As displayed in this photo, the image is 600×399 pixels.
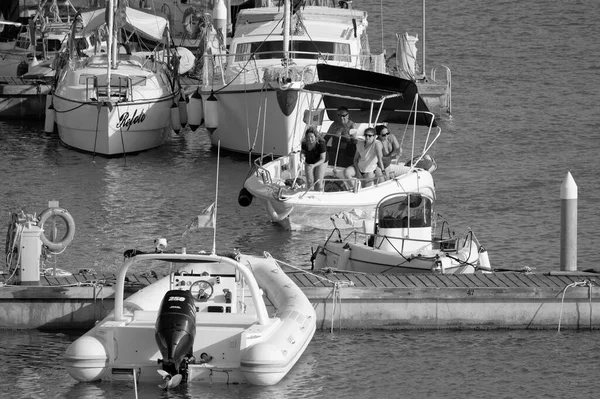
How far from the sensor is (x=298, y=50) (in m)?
33.4

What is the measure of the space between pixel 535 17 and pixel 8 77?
23.4 meters

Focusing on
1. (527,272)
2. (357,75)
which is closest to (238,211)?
(357,75)

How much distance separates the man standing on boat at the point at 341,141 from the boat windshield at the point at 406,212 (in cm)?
529

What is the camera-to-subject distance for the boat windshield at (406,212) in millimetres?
20344

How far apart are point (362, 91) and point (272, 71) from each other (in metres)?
5.39

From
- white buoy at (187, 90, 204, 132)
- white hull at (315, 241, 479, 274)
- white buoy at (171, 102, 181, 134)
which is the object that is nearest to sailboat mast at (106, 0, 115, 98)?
white buoy at (171, 102, 181, 134)

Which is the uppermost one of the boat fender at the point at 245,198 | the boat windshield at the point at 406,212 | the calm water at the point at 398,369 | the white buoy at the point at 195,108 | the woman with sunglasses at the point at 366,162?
the white buoy at the point at 195,108

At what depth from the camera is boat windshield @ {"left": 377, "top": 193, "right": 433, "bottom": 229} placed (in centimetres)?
2034

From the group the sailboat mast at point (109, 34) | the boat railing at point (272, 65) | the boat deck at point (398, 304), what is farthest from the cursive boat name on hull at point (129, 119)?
the boat deck at point (398, 304)

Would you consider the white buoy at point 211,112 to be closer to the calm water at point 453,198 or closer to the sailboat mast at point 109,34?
the calm water at point 453,198

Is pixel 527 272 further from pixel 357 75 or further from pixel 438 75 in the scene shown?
pixel 438 75

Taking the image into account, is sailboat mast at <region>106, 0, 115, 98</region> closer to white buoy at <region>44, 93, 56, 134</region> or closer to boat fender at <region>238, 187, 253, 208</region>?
white buoy at <region>44, 93, 56, 134</region>

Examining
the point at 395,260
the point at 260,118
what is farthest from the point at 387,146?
the point at 260,118

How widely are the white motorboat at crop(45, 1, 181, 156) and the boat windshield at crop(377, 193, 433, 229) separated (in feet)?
45.2
